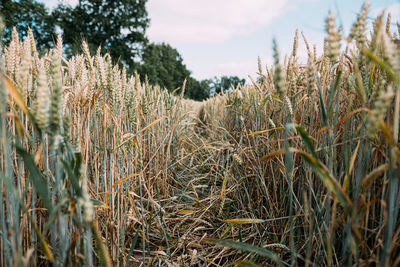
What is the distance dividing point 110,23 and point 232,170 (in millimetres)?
17398

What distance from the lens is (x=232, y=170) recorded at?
1.59 m

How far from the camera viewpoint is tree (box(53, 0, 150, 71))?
1556 centimetres

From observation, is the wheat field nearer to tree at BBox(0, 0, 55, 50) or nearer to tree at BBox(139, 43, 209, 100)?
tree at BBox(0, 0, 55, 50)

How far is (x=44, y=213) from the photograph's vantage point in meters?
0.79

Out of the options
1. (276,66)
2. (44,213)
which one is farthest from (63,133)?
(276,66)

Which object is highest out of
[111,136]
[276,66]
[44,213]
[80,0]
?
[80,0]

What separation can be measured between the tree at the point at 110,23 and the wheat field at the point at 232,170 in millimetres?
15858

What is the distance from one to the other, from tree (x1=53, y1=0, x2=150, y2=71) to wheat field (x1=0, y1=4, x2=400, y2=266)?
52.0 feet

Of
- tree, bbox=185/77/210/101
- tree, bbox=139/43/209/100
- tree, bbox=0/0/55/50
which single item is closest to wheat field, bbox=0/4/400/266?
tree, bbox=0/0/55/50

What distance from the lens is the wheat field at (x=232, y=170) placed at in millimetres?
491

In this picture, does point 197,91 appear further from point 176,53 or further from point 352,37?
point 352,37

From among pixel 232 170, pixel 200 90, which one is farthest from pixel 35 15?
pixel 200 90

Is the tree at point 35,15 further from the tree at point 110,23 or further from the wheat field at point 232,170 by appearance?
the wheat field at point 232,170

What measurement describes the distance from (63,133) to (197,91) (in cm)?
3419
